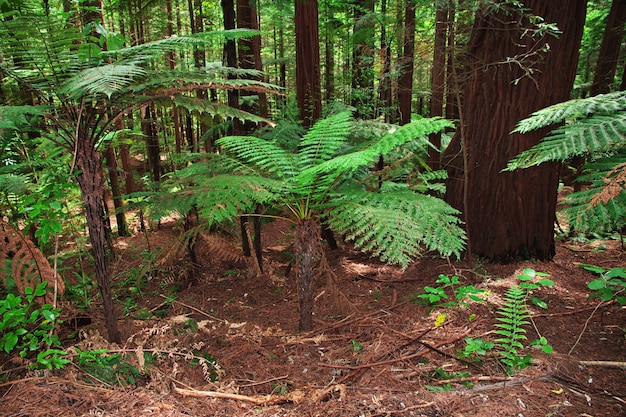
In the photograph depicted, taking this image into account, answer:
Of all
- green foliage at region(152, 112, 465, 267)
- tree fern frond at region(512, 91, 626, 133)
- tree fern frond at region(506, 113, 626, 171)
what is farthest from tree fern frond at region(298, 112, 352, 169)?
tree fern frond at region(506, 113, 626, 171)

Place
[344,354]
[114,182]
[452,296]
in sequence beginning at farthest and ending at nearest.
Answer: [114,182]
[452,296]
[344,354]

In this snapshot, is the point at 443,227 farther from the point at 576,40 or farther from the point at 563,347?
the point at 576,40

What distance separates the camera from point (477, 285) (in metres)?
3.18

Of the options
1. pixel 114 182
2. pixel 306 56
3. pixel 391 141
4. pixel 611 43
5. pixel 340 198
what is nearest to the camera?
pixel 391 141

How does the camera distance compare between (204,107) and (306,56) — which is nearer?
(204,107)

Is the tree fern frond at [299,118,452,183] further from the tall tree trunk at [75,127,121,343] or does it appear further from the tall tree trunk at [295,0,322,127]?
the tall tree trunk at [295,0,322,127]

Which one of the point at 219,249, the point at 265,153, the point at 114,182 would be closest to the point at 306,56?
the point at 265,153

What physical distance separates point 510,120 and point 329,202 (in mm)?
2158

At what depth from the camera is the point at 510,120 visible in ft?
11.2

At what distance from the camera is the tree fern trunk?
8.82ft

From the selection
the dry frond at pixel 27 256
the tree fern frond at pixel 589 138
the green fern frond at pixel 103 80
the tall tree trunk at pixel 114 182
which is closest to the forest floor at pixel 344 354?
the dry frond at pixel 27 256

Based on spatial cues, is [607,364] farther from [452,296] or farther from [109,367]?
[109,367]

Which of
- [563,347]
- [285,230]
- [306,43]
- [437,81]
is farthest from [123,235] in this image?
[563,347]

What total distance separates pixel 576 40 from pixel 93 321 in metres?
5.23
